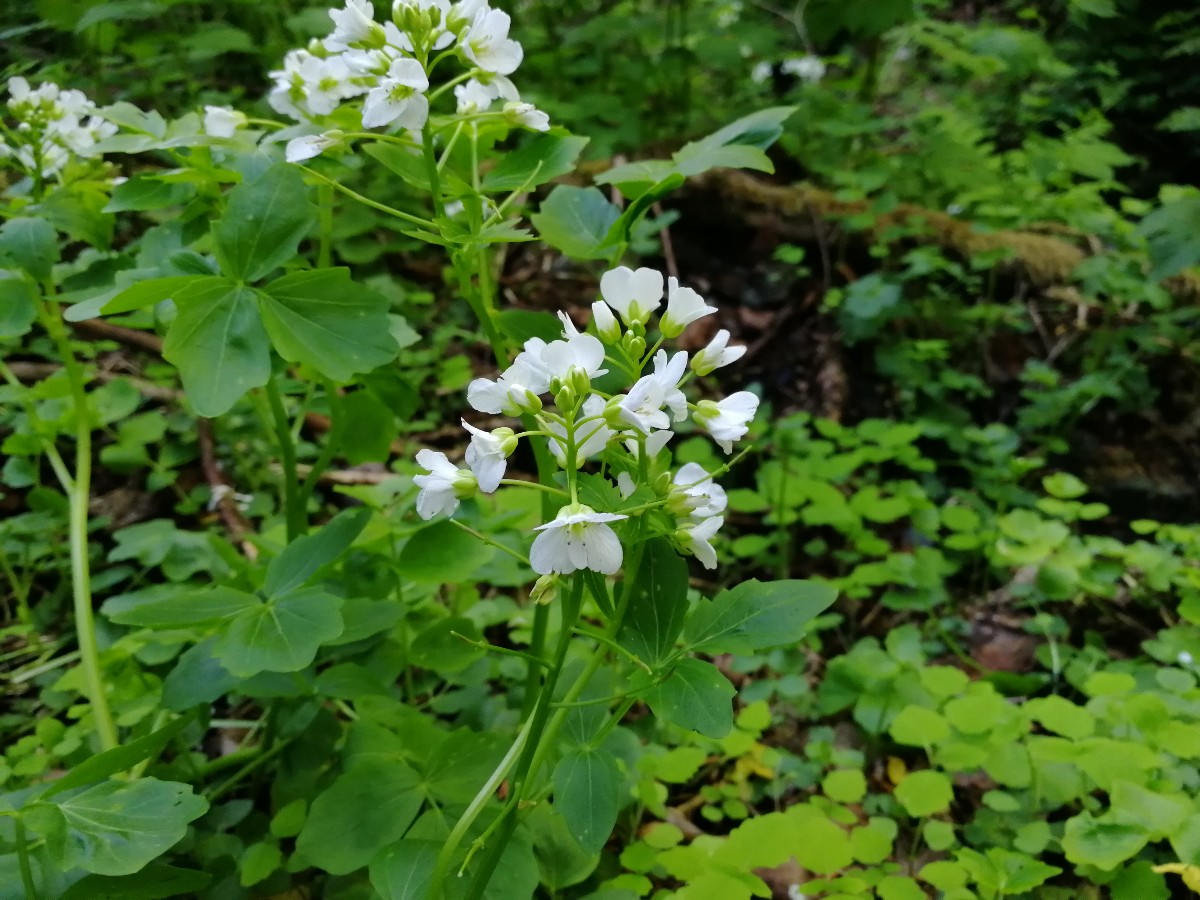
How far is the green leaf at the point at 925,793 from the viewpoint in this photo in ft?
4.44

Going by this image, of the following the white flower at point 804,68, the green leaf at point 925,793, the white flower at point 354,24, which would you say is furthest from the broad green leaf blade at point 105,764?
the white flower at point 804,68

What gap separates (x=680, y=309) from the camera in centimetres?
94

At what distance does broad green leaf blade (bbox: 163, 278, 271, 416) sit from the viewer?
110cm

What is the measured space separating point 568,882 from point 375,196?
315cm

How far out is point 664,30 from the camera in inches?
167

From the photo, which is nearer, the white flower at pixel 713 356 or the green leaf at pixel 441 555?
the white flower at pixel 713 356

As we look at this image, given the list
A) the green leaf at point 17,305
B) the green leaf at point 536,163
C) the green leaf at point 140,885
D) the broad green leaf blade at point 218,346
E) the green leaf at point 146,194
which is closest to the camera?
the green leaf at point 140,885

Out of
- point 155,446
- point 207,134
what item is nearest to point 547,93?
point 155,446

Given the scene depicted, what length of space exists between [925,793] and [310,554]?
3.82 feet

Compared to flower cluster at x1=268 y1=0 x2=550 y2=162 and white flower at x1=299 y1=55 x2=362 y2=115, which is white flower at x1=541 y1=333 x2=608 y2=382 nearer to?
flower cluster at x1=268 y1=0 x2=550 y2=162

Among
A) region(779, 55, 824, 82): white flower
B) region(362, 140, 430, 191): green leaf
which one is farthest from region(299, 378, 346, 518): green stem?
region(779, 55, 824, 82): white flower

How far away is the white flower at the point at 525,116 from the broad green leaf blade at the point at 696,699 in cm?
82

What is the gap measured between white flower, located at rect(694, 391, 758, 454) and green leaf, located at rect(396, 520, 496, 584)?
598 millimetres

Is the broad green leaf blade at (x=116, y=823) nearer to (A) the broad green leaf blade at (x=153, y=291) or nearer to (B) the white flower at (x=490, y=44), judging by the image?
(A) the broad green leaf blade at (x=153, y=291)
